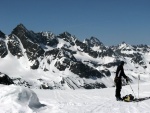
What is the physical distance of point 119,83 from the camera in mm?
20969

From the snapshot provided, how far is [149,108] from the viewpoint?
15867 mm

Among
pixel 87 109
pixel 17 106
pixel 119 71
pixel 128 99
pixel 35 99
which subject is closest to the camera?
pixel 17 106

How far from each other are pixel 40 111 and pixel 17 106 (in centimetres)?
117

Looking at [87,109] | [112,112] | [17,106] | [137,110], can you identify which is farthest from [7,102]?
[137,110]

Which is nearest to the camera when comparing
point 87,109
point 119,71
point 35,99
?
point 87,109

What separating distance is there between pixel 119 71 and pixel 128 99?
7.27 ft

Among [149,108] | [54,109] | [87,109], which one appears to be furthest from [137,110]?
[54,109]

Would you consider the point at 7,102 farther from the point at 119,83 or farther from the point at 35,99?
the point at 119,83

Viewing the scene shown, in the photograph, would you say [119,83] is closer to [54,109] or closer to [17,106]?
[54,109]

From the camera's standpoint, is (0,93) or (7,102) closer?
(7,102)

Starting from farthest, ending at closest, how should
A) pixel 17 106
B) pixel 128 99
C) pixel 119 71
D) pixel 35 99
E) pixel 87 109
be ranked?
pixel 119 71
pixel 128 99
pixel 35 99
pixel 87 109
pixel 17 106

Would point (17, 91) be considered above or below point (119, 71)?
below

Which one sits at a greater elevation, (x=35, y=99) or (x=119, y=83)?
(x=119, y=83)

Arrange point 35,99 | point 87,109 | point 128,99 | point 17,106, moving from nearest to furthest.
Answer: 1. point 17,106
2. point 87,109
3. point 35,99
4. point 128,99
